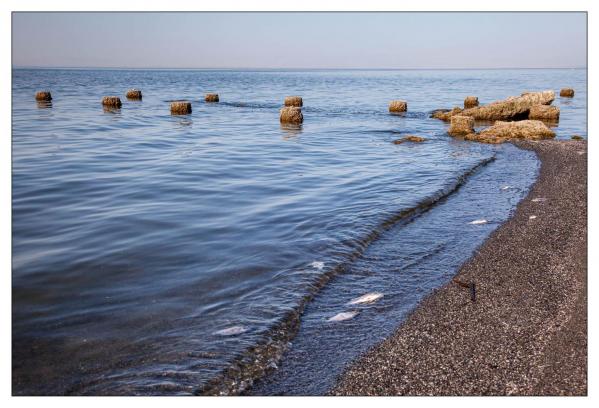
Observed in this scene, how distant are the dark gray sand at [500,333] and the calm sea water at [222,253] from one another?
30cm

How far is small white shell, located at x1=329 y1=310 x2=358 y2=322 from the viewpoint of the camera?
5225 mm

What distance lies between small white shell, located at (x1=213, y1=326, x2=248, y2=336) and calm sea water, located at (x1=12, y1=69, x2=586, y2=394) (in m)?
0.03

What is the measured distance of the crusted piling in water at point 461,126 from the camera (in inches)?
824

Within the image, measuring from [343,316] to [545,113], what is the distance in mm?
23928

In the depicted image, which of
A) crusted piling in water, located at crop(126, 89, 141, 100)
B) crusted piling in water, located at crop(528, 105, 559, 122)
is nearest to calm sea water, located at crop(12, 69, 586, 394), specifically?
crusted piling in water, located at crop(528, 105, 559, 122)

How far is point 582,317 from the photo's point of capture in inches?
192

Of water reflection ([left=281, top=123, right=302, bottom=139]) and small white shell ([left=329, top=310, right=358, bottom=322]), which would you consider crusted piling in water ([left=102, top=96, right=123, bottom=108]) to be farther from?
small white shell ([left=329, top=310, right=358, bottom=322])

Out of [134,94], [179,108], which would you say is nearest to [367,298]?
[179,108]

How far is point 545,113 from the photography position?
25156 millimetres

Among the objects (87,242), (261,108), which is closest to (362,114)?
(261,108)

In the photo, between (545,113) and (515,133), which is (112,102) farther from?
(545,113)

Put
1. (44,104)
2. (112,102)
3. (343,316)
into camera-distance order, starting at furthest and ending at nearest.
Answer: (112,102), (44,104), (343,316)

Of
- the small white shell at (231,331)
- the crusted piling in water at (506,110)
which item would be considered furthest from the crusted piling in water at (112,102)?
the small white shell at (231,331)
